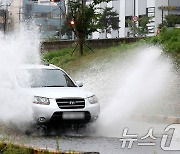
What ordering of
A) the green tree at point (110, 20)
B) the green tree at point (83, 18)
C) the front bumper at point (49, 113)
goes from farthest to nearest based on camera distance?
1. the green tree at point (110, 20)
2. the green tree at point (83, 18)
3. the front bumper at point (49, 113)

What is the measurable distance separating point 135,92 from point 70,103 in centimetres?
430

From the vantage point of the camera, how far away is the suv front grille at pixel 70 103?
1301cm

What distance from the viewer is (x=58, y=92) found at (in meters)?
13.3

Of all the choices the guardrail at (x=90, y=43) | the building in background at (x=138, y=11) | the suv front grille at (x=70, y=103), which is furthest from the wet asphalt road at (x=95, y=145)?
the building in background at (x=138, y=11)

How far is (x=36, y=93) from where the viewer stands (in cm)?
1317

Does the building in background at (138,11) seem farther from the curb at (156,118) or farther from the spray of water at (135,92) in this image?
the curb at (156,118)

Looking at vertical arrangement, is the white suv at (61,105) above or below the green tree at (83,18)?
below

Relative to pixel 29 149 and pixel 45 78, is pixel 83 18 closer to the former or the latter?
pixel 45 78

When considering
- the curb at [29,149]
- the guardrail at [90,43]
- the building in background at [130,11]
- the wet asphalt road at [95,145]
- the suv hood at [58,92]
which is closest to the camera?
the curb at [29,149]

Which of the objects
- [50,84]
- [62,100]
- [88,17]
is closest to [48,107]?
[62,100]

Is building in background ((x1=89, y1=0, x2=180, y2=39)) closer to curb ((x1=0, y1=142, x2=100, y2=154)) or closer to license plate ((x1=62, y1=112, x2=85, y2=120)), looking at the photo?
license plate ((x1=62, y1=112, x2=85, y2=120))

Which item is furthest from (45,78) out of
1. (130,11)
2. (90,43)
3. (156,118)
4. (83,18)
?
(130,11)

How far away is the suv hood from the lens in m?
13.1

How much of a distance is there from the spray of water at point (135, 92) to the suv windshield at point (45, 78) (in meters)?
1.19
